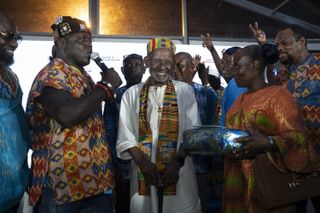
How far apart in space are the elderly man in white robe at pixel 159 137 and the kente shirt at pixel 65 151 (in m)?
0.46

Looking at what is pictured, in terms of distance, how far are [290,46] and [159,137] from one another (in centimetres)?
169

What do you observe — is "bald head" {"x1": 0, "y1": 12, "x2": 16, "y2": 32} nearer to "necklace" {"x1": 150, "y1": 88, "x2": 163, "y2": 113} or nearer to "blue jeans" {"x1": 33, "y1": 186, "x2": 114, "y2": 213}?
"blue jeans" {"x1": 33, "y1": 186, "x2": 114, "y2": 213}

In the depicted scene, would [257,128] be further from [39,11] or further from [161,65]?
[39,11]

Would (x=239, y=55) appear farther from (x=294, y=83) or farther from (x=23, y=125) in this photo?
(x=23, y=125)

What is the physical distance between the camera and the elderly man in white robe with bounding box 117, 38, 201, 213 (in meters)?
2.79

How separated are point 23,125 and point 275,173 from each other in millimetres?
1630

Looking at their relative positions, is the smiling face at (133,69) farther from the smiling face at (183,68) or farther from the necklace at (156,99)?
the necklace at (156,99)

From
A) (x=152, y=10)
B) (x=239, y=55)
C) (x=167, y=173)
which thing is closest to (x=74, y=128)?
(x=167, y=173)

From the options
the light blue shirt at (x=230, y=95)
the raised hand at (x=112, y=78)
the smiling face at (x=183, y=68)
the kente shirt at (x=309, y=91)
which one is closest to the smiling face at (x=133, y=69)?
the smiling face at (x=183, y=68)

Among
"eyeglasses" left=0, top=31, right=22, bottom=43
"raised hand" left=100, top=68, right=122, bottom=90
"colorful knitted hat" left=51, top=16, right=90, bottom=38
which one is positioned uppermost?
"colorful knitted hat" left=51, top=16, right=90, bottom=38

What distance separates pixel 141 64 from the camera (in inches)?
183

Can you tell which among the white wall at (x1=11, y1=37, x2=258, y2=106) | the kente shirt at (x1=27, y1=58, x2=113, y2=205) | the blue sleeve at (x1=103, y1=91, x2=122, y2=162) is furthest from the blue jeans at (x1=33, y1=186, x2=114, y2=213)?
the white wall at (x1=11, y1=37, x2=258, y2=106)

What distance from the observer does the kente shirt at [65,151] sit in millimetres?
2260

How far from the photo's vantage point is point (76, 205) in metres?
2.30
